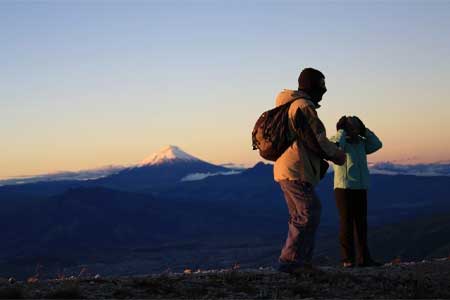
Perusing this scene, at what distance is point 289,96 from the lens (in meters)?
9.07

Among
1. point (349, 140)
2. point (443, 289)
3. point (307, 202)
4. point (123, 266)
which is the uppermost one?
point (349, 140)

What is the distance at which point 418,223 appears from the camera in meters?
166

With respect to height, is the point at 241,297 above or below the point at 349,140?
below

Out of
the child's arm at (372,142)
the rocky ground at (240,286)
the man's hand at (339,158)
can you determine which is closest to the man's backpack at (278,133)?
the man's hand at (339,158)

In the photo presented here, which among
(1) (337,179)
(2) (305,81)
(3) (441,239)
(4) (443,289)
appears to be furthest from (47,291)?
(3) (441,239)

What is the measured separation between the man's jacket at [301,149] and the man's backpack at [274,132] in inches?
2.7

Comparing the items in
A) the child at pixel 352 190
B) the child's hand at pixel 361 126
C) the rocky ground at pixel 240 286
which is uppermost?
the child's hand at pixel 361 126

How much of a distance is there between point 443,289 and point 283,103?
2.89m

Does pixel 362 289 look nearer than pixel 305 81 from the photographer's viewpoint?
Yes

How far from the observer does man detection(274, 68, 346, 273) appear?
8773 millimetres

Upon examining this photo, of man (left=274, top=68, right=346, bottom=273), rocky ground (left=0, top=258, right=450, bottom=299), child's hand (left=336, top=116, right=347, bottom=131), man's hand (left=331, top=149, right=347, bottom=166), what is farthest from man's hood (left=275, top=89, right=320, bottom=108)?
child's hand (left=336, top=116, right=347, bottom=131)

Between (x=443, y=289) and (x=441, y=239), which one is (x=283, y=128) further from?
(x=441, y=239)

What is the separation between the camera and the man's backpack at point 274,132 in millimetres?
8898

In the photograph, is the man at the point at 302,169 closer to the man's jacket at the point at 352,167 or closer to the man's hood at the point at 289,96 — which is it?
the man's hood at the point at 289,96
